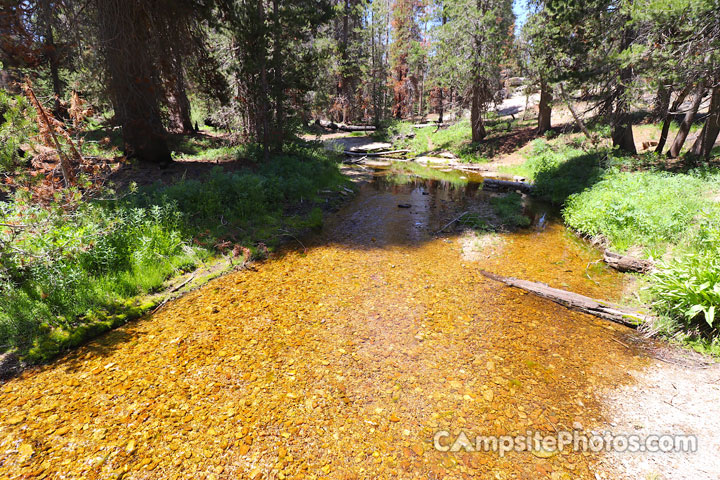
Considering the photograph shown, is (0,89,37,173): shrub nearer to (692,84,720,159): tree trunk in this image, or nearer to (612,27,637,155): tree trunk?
(612,27,637,155): tree trunk

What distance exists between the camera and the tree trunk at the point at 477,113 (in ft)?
72.8

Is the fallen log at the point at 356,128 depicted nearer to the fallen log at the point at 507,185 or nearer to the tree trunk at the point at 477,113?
the tree trunk at the point at 477,113

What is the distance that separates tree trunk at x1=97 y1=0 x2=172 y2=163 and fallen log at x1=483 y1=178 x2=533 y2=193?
14.3m

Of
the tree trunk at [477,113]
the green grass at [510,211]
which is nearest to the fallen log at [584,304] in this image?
the green grass at [510,211]

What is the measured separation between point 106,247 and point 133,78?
681cm

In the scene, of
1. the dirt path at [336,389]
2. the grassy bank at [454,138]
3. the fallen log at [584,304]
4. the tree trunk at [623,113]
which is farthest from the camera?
the grassy bank at [454,138]

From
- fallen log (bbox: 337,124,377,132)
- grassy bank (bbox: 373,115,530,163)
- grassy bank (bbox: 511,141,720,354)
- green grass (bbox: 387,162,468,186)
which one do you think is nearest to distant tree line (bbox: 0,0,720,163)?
grassy bank (bbox: 511,141,720,354)

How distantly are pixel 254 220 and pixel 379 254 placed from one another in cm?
389

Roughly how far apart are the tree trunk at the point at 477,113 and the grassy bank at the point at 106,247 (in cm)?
1907

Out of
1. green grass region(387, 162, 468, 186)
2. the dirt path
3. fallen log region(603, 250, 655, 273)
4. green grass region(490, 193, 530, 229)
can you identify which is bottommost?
the dirt path

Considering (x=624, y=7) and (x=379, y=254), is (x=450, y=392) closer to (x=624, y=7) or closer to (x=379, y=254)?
(x=379, y=254)

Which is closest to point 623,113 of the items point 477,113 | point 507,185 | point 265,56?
point 507,185

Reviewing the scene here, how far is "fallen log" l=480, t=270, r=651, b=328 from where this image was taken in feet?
17.1

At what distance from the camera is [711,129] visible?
11656 mm
